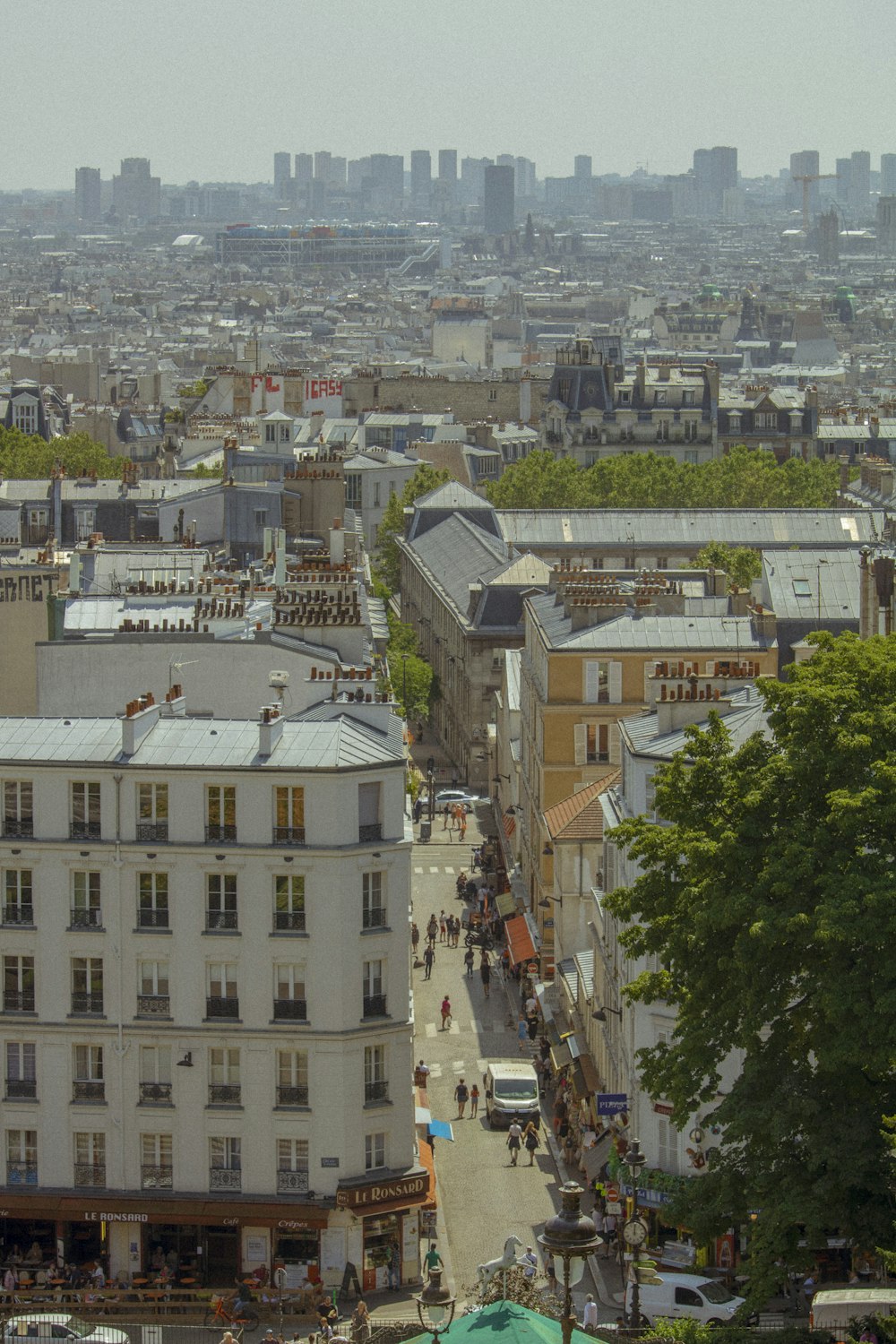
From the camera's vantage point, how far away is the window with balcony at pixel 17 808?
43.3 meters

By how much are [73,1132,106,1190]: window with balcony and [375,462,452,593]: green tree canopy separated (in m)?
72.8

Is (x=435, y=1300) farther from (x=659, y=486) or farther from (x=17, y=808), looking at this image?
(x=659, y=486)

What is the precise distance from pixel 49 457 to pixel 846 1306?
96764mm

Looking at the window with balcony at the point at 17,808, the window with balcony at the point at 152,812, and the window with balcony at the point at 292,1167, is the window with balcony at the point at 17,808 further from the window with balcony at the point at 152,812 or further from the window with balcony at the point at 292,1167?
the window with balcony at the point at 292,1167

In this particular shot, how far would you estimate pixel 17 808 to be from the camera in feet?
142

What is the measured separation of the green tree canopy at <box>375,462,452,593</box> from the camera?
11688 cm

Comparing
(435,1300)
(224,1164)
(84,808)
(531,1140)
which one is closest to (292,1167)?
(224,1164)

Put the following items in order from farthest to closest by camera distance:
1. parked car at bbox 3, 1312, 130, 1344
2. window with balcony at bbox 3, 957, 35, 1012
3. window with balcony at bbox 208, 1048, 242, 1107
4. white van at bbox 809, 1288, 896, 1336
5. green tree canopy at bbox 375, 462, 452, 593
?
green tree canopy at bbox 375, 462, 452, 593 → window with balcony at bbox 3, 957, 35, 1012 → window with balcony at bbox 208, 1048, 242, 1107 → parked car at bbox 3, 1312, 130, 1344 → white van at bbox 809, 1288, 896, 1336

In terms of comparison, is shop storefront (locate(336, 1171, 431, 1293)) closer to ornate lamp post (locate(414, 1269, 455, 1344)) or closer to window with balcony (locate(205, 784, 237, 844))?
window with balcony (locate(205, 784, 237, 844))

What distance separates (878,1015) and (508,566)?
5459 centimetres

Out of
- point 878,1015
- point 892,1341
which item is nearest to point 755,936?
point 878,1015

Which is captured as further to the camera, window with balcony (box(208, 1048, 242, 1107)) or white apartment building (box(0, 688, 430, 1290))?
window with balcony (box(208, 1048, 242, 1107))

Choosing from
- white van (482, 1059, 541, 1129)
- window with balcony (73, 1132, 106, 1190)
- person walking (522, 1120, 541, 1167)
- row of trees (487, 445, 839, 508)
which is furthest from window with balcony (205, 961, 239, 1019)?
row of trees (487, 445, 839, 508)

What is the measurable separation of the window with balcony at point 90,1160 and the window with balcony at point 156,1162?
1.98ft
